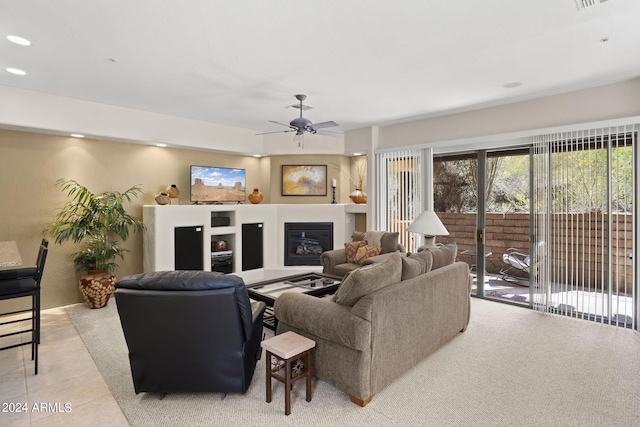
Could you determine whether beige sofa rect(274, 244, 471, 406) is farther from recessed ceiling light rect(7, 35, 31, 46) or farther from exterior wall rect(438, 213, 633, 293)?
recessed ceiling light rect(7, 35, 31, 46)

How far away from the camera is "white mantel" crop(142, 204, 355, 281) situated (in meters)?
5.14

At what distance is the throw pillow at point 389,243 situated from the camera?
5.20m

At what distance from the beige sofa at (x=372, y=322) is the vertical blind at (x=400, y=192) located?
104 inches

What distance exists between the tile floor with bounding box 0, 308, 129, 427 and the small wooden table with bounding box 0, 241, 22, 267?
0.91 metres

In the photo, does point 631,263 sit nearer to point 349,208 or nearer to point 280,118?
point 349,208

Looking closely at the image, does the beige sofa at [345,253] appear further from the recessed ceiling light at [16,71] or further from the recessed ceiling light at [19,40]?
the recessed ceiling light at [16,71]

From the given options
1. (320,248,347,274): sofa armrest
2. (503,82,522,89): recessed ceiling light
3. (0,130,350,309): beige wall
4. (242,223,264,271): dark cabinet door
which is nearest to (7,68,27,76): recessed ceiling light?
(0,130,350,309): beige wall

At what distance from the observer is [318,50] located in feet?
10.0

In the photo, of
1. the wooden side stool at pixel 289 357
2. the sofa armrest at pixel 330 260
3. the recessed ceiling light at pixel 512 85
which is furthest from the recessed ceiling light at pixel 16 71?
Answer: the recessed ceiling light at pixel 512 85

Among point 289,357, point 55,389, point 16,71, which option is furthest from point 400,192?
point 16,71

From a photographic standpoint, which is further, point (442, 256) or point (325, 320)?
point (442, 256)

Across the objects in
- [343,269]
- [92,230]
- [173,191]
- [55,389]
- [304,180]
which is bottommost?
[55,389]

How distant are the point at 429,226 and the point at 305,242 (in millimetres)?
3101

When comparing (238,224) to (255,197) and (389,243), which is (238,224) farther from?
(389,243)
